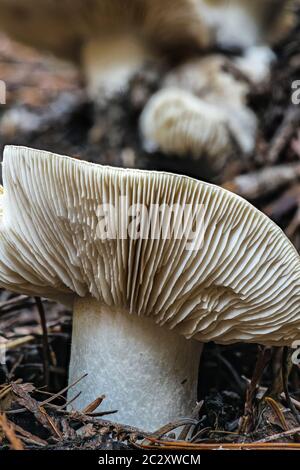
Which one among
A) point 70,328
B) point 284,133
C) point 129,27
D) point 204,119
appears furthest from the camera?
point 129,27

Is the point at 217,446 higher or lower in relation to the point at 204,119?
lower

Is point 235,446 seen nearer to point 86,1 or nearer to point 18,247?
point 18,247

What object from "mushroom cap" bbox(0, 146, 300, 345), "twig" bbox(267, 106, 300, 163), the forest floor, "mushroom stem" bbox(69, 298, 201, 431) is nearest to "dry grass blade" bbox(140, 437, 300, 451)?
the forest floor

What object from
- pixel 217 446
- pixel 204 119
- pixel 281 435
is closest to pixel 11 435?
pixel 217 446

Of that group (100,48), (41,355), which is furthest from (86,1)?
(41,355)

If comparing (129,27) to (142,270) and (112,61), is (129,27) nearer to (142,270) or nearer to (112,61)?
(112,61)

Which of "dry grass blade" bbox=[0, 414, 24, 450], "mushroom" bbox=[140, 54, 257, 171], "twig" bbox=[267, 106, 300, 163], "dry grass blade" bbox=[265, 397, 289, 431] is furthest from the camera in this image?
"mushroom" bbox=[140, 54, 257, 171]

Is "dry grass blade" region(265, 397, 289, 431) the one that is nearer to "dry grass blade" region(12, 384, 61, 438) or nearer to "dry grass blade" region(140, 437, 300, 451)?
"dry grass blade" region(140, 437, 300, 451)
